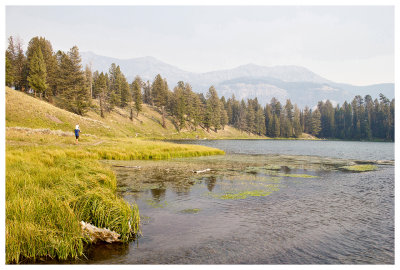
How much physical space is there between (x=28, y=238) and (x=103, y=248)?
2.39 metres

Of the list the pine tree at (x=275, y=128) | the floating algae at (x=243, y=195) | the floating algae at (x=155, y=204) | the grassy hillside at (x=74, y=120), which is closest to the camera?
the floating algae at (x=155, y=204)

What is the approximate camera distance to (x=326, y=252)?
9641 mm

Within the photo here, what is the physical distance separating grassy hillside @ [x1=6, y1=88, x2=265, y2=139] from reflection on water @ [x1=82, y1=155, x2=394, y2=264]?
4495 cm

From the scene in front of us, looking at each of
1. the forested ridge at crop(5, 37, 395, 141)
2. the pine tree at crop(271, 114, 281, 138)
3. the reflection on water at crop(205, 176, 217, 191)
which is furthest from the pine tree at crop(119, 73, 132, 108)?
the pine tree at crop(271, 114, 281, 138)

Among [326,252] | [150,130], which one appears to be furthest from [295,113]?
[326,252]

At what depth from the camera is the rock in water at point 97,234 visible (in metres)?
9.27

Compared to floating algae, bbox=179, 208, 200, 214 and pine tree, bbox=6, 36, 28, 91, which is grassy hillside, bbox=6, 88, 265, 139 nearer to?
pine tree, bbox=6, 36, 28, 91

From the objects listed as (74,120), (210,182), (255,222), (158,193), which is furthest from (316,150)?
(74,120)

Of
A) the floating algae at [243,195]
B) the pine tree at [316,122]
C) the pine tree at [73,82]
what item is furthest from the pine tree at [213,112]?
the floating algae at [243,195]

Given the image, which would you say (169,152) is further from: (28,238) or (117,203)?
(28,238)

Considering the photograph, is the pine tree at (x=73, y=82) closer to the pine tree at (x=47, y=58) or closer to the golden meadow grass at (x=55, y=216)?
the pine tree at (x=47, y=58)

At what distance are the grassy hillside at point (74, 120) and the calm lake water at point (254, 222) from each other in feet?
148
